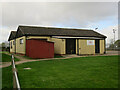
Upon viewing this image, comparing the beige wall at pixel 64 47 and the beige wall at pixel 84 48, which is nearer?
the beige wall at pixel 64 47

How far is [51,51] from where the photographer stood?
58.1 ft

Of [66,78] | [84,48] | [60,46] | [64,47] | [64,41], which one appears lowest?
[66,78]

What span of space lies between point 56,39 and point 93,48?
23.6 feet

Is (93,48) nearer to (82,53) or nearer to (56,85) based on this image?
(82,53)

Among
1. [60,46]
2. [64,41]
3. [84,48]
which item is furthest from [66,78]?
[84,48]

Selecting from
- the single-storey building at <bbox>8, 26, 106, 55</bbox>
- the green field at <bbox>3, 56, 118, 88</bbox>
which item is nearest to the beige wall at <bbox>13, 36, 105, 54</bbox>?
the single-storey building at <bbox>8, 26, 106, 55</bbox>

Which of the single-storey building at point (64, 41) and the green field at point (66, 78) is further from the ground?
the single-storey building at point (64, 41)

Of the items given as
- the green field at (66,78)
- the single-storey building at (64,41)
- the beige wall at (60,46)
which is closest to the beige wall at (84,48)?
the single-storey building at (64,41)

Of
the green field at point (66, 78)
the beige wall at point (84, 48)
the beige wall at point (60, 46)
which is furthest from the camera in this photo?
the beige wall at point (84, 48)

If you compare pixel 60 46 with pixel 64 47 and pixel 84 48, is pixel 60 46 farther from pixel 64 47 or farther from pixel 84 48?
pixel 84 48

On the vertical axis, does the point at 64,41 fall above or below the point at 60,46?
above

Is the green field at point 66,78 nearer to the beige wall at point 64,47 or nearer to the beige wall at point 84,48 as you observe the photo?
the beige wall at point 64,47

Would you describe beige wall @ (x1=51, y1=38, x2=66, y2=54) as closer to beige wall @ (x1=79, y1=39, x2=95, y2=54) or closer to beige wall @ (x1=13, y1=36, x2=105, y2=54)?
beige wall @ (x1=13, y1=36, x2=105, y2=54)

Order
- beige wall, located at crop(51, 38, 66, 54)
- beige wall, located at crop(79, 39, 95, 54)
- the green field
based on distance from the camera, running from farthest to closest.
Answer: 1. beige wall, located at crop(79, 39, 95, 54)
2. beige wall, located at crop(51, 38, 66, 54)
3. the green field
